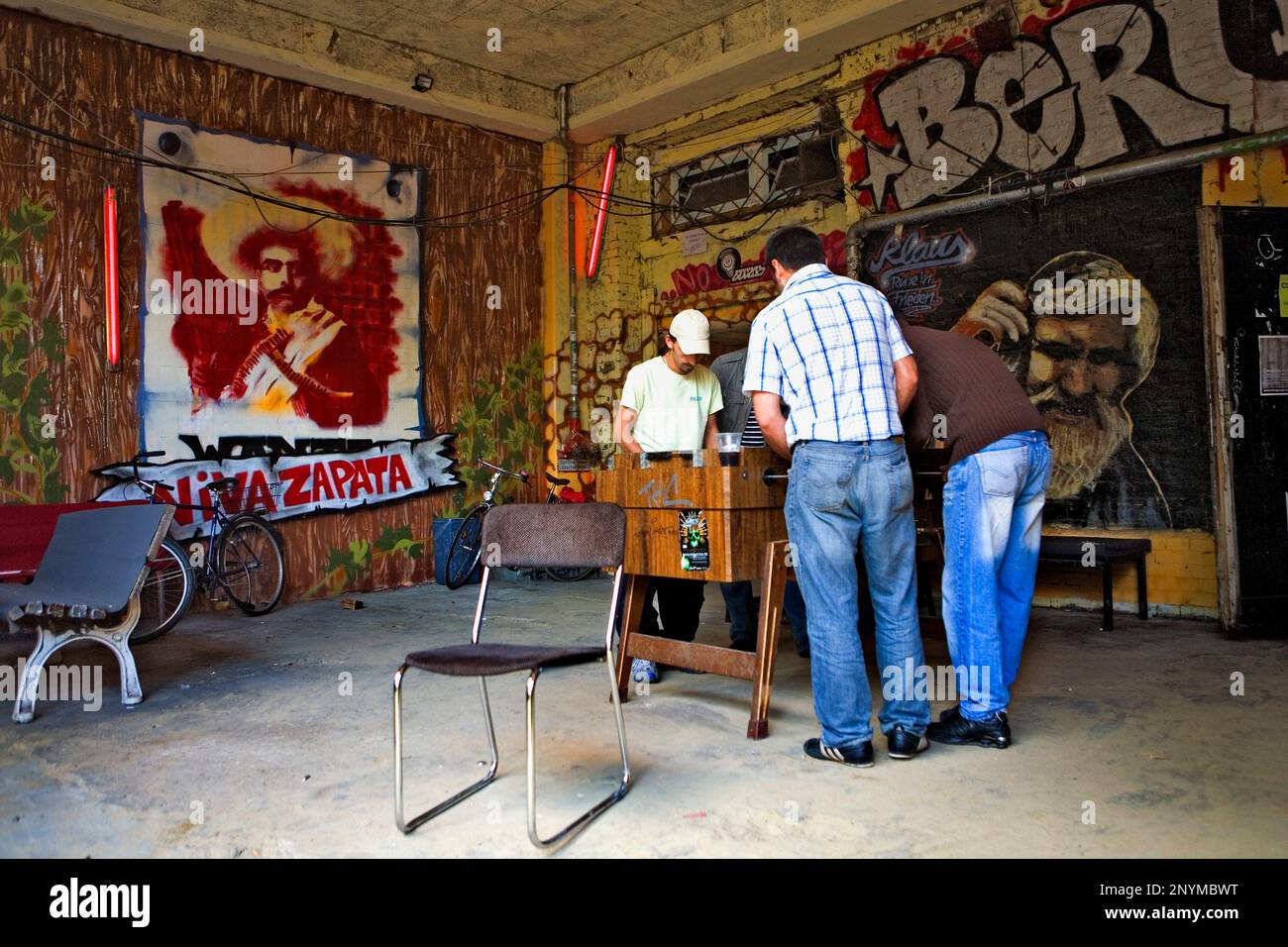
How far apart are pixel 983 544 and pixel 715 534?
960 mm

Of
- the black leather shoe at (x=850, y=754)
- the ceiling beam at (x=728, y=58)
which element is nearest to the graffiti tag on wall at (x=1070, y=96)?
the ceiling beam at (x=728, y=58)

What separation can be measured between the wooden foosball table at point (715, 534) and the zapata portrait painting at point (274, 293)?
458 centimetres

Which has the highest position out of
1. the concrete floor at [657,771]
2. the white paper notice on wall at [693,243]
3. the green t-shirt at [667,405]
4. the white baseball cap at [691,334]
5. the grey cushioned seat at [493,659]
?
the white paper notice on wall at [693,243]

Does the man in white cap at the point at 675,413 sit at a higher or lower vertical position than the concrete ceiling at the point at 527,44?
lower

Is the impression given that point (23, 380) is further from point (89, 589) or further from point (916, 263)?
point (916, 263)

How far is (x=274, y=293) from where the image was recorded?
773cm

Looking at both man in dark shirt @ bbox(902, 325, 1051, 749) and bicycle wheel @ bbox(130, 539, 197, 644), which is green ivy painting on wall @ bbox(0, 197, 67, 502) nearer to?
bicycle wheel @ bbox(130, 539, 197, 644)

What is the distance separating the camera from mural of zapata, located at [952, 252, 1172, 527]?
6340 millimetres

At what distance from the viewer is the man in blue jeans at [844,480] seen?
10.1 feet

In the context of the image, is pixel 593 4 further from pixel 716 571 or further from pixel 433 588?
pixel 716 571

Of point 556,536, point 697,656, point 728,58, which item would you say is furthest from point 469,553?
point 556,536

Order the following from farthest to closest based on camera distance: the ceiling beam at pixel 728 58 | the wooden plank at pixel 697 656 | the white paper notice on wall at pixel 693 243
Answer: the white paper notice on wall at pixel 693 243
the ceiling beam at pixel 728 58
the wooden plank at pixel 697 656

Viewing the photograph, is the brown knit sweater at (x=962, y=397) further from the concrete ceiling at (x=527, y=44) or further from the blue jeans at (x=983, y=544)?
the concrete ceiling at (x=527, y=44)
